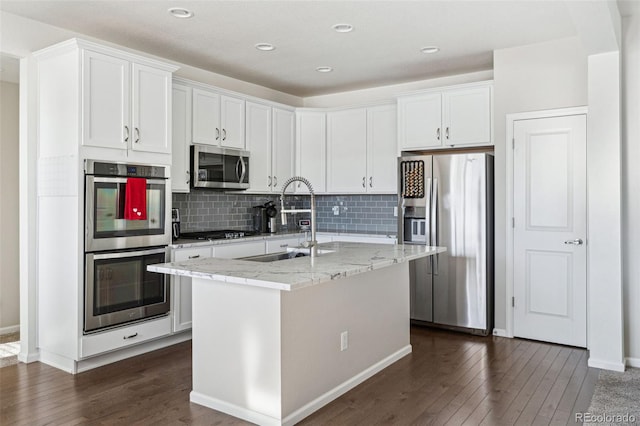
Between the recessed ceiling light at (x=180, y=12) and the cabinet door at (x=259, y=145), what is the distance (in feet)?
5.58

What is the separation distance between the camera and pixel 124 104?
384 cm

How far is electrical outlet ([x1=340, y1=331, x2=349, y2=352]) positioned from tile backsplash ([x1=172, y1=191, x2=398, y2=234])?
2477mm

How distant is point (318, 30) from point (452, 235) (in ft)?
7.61

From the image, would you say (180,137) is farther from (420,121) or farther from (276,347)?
(276,347)

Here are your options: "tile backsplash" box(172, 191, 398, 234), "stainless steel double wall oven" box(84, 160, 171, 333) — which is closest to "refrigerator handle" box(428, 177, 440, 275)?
"tile backsplash" box(172, 191, 398, 234)

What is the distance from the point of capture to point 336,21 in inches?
149

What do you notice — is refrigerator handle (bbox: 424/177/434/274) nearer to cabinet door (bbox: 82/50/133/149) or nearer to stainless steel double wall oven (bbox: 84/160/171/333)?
stainless steel double wall oven (bbox: 84/160/171/333)

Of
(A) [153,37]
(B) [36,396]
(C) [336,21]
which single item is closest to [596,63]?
(C) [336,21]

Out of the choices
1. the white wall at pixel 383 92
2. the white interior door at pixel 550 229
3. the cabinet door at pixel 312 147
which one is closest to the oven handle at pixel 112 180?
the cabinet door at pixel 312 147

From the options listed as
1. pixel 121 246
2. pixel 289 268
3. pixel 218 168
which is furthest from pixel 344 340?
pixel 218 168

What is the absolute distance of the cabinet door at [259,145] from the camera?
538cm

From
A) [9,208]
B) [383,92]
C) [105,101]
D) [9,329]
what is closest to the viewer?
[105,101]

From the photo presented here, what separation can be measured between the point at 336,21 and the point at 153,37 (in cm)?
161

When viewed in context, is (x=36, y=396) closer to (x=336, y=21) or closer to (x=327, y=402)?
(x=327, y=402)
